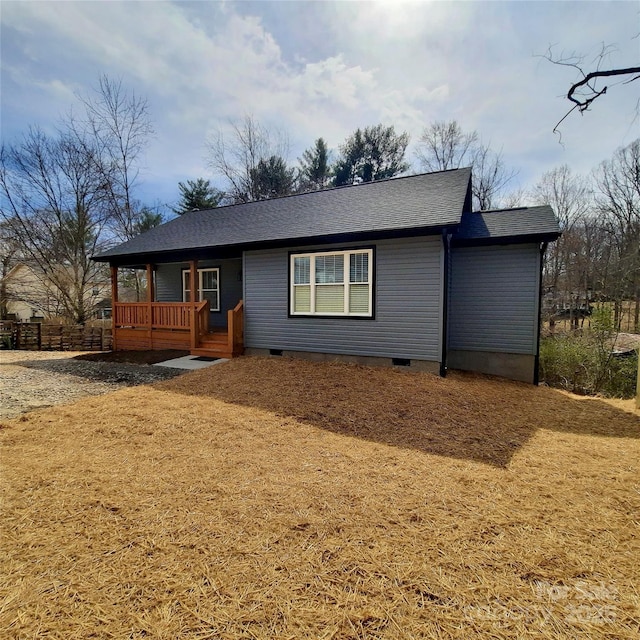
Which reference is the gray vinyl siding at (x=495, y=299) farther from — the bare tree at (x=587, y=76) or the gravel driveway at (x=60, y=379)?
the gravel driveway at (x=60, y=379)

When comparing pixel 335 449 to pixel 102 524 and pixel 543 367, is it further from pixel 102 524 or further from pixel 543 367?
pixel 543 367

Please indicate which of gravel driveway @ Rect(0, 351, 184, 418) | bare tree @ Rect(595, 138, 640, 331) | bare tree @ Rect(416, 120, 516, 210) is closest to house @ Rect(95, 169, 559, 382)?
gravel driveway @ Rect(0, 351, 184, 418)

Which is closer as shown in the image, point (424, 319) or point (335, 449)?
point (335, 449)

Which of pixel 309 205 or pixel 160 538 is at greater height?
pixel 309 205

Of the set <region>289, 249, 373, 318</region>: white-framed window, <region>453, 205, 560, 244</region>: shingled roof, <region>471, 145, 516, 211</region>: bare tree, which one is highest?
<region>471, 145, 516, 211</region>: bare tree

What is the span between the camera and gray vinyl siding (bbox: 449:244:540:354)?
311 inches

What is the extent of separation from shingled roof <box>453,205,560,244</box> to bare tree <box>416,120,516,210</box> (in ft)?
45.7

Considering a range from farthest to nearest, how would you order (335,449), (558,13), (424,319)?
(424,319), (558,13), (335,449)

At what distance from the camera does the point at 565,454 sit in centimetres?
364

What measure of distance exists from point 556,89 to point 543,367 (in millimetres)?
7137

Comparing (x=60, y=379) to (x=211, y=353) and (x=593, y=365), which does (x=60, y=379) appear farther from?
(x=593, y=365)

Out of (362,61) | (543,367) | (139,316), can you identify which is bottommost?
(543,367)

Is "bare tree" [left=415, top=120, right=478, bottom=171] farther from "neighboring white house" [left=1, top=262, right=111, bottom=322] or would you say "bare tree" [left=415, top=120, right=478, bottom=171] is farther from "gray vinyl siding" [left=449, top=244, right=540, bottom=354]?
"neighboring white house" [left=1, top=262, right=111, bottom=322]

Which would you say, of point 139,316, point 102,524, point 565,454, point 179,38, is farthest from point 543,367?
point 179,38
